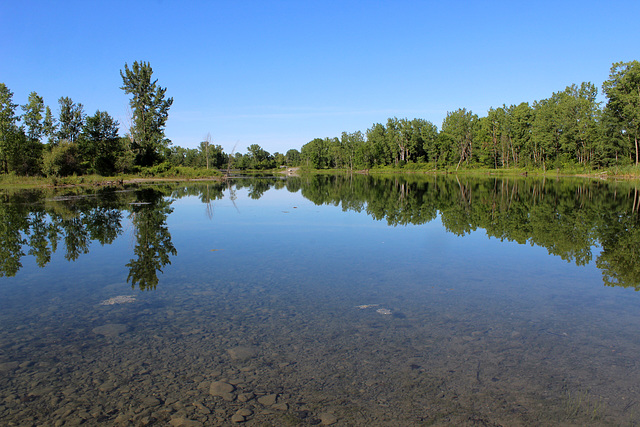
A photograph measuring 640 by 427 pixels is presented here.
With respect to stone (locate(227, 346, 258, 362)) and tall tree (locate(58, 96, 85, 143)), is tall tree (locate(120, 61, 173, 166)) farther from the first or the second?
stone (locate(227, 346, 258, 362))

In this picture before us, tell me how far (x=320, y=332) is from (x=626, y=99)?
6778 cm

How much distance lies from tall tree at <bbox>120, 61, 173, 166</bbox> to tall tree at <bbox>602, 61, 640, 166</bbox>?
69374 mm

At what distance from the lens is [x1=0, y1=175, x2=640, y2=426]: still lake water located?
13.2 feet

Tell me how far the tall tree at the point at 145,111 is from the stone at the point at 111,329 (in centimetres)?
6544

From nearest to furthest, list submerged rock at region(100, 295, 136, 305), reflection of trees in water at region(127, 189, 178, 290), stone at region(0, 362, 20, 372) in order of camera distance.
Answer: stone at region(0, 362, 20, 372)
submerged rock at region(100, 295, 136, 305)
reflection of trees in water at region(127, 189, 178, 290)

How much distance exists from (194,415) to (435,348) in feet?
9.92

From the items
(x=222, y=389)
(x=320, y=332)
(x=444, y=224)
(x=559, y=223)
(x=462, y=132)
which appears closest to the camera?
(x=222, y=389)

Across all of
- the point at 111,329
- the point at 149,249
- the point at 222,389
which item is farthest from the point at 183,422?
the point at 149,249

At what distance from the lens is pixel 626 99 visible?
55.9 m

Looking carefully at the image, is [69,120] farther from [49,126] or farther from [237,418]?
[237,418]

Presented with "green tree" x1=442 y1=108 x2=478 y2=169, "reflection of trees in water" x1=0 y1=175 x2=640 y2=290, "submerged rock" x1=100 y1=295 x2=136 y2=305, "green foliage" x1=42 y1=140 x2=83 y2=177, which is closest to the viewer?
"submerged rock" x1=100 y1=295 x2=136 y2=305

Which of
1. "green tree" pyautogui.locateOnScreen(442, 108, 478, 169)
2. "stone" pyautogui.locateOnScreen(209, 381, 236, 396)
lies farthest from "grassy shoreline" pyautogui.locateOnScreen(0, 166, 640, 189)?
"stone" pyautogui.locateOnScreen(209, 381, 236, 396)

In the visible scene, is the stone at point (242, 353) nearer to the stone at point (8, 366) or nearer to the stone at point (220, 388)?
the stone at point (220, 388)

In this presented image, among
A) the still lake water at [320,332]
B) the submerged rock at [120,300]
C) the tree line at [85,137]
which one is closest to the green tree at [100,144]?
the tree line at [85,137]
